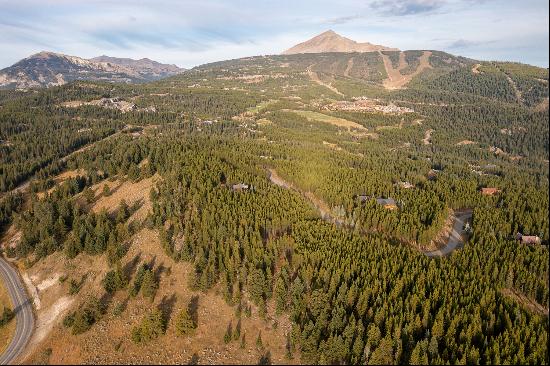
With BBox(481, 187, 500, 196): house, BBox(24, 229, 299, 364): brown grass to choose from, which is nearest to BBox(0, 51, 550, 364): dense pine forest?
BBox(24, 229, 299, 364): brown grass

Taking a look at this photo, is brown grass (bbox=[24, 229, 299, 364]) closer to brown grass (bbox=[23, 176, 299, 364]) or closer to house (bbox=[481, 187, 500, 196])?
brown grass (bbox=[23, 176, 299, 364])

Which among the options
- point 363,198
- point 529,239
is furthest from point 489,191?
point 363,198

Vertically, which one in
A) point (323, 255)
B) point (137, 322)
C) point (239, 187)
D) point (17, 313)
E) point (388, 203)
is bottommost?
point (17, 313)

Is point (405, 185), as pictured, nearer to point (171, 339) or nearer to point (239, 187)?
point (239, 187)

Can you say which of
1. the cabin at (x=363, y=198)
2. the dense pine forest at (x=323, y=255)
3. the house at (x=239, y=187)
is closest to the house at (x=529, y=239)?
the dense pine forest at (x=323, y=255)

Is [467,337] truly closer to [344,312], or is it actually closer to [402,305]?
[402,305]

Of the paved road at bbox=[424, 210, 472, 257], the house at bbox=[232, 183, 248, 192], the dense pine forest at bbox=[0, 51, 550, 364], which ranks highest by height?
the house at bbox=[232, 183, 248, 192]
